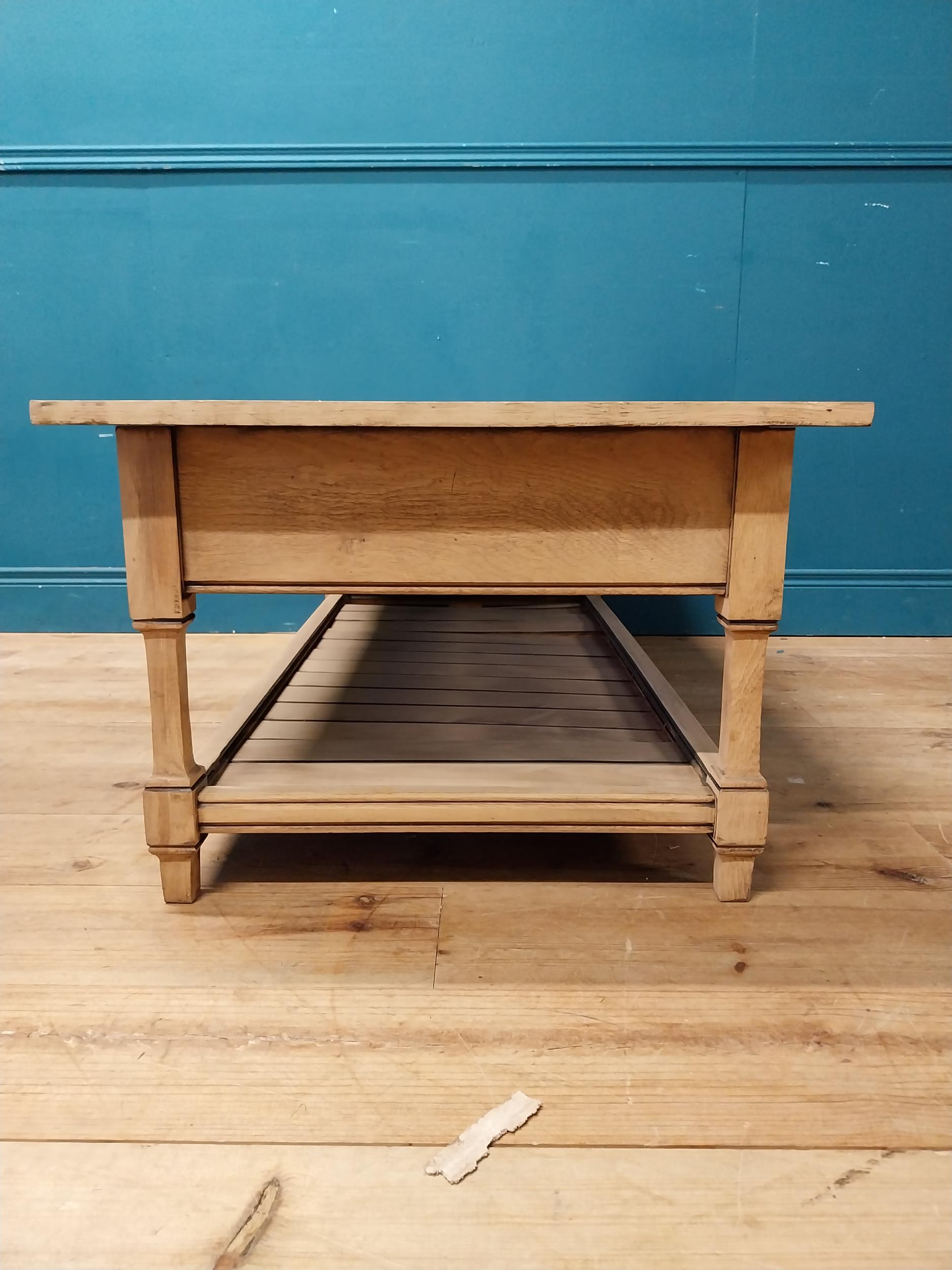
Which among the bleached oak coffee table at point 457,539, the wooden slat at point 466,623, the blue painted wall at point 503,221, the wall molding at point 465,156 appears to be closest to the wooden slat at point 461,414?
the bleached oak coffee table at point 457,539

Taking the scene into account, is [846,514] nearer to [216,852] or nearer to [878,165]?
[878,165]

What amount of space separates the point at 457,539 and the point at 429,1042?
48 centimetres

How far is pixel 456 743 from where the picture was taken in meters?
1.21

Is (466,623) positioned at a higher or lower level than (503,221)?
lower

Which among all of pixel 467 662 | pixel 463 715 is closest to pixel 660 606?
pixel 467 662

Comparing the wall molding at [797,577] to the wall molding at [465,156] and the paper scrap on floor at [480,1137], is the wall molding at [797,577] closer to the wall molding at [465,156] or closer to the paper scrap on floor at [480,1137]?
the wall molding at [465,156]

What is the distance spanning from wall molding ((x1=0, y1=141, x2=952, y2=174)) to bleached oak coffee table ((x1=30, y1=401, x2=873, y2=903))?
1.39 m

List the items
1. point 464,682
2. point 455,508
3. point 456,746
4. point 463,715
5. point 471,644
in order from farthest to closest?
point 471,644
point 464,682
point 463,715
point 456,746
point 455,508

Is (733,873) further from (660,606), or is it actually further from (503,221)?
(503,221)

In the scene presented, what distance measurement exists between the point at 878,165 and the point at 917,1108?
6.57 ft

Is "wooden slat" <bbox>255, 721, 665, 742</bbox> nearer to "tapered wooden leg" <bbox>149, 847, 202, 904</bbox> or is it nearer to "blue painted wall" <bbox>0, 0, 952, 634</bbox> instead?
"tapered wooden leg" <bbox>149, 847, 202, 904</bbox>

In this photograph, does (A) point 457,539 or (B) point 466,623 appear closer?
(A) point 457,539

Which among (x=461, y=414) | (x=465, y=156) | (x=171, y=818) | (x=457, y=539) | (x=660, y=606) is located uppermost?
(x=465, y=156)

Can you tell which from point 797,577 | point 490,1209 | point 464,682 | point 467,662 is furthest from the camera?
point 797,577
